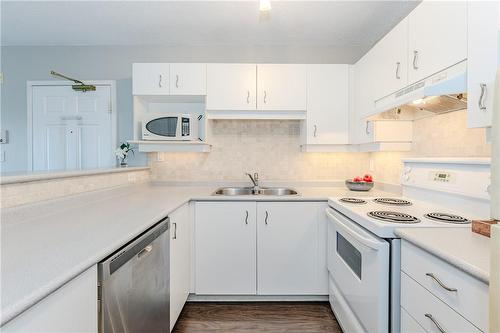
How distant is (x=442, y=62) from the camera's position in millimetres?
1305

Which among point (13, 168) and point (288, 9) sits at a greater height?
point (288, 9)

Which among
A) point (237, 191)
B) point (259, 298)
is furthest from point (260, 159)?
point (259, 298)

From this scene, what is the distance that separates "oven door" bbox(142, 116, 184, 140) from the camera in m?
2.44

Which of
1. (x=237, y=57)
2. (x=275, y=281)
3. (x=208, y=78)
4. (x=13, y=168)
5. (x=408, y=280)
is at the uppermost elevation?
(x=237, y=57)

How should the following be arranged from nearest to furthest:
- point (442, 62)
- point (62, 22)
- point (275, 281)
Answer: point (442, 62), point (275, 281), point (62, 22)

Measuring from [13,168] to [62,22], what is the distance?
171 cm

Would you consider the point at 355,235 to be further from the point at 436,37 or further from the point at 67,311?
the point at 67,311

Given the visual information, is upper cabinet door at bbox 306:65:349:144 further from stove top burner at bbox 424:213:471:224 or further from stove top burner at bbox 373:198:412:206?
stove top burner at bbox 424:213:471:224

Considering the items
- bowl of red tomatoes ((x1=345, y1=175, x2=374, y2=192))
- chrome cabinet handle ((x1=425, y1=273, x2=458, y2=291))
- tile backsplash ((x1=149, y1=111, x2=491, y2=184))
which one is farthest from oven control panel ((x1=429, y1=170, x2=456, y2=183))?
tile backsplash ((x1=149, y1=111, x2=491, y2=184))

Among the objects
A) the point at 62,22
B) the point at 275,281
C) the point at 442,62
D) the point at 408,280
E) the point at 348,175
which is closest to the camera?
the point at 408,280

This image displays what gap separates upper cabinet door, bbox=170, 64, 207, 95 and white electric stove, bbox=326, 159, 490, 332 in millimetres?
1543

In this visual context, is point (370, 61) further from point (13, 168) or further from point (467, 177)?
point (13, 168)

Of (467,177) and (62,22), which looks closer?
(467,177)

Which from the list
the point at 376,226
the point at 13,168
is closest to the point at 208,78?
the point at 376,226
